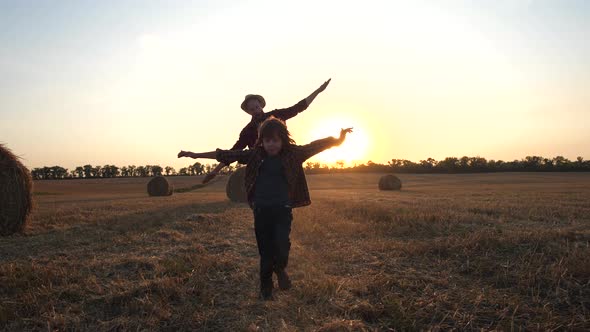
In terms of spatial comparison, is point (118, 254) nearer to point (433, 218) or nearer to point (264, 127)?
point (264, 127)

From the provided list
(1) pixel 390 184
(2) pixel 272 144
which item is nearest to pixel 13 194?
(2) pixel 272 144

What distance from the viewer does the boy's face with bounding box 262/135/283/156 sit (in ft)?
→ 15.0

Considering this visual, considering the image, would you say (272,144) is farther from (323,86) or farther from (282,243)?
(323,86)

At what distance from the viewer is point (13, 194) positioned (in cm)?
980

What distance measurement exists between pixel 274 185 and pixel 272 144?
1.49 ft

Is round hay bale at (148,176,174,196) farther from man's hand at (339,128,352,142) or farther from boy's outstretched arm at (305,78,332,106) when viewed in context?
man's hand at (339,128,352,142)

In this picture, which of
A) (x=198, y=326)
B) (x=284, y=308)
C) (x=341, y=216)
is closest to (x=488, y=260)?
(x=284, y=308)

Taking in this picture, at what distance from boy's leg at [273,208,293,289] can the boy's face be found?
66 centimetres

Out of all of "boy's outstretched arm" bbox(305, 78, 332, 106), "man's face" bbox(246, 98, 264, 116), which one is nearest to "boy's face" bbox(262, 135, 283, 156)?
"man's face" bbox(246, 98, 264, 116)

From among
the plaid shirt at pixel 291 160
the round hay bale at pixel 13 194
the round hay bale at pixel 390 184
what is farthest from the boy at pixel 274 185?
the round hay bale at pixel 390 184

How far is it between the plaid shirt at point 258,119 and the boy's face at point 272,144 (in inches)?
34.6

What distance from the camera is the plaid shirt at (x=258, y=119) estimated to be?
18.0ft

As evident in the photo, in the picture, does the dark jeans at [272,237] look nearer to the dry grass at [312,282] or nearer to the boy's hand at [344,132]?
the dry grass at [312,282]

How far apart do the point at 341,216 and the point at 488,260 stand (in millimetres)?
6016
